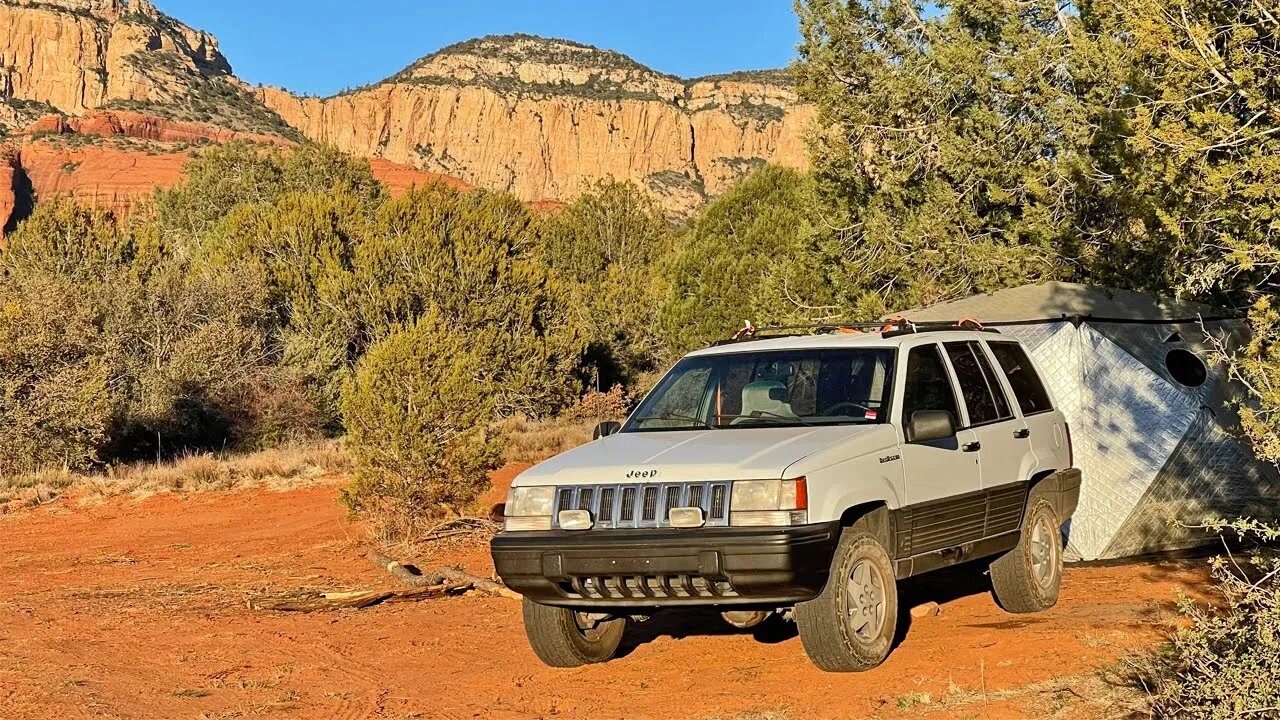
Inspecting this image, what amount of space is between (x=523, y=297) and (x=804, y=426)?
23.5 meters

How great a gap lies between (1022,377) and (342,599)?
218 inches

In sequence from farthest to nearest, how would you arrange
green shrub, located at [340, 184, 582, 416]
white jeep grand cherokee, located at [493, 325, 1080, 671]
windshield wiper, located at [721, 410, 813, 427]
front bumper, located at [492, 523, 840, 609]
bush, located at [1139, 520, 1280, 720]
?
green shrub, located at [340, 184, 582, 416]
windshield wiper, located at [721, 410, 813, 427]
white jeep grand cherokee, located at [493, 325, 1080, 671]
front bumper, located at [492, 523, 840, 609]
bush, located at [1139, 520, 1280, 720]

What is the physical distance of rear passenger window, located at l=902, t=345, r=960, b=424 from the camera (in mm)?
7473

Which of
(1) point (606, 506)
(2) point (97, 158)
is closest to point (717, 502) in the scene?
(1) point (606, 506)

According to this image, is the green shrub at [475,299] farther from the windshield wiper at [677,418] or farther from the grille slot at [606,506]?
the grille slot at [606,506]

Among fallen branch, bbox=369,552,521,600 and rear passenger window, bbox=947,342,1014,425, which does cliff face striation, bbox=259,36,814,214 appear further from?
rear passenger window, bbox=947,342,1014,425

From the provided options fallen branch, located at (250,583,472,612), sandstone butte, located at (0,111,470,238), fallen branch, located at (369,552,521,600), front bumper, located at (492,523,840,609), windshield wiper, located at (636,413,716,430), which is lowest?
fallen branch, located at (250,583,472,612)

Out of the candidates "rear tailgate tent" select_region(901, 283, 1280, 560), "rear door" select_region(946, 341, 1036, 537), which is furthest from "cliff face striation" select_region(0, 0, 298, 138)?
"rear door" select_region(946, 341, 1036, 537)

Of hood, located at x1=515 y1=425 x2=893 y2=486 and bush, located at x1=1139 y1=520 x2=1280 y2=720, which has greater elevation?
hood, located at x1=515 y1=425 x2=893 y2=486

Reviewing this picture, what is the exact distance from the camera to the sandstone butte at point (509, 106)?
12000 centimetres

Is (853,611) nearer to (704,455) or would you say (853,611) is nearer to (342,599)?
(704,455)

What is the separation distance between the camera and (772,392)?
7.52 meters

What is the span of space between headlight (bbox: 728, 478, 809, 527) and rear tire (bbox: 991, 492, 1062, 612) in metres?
2.61

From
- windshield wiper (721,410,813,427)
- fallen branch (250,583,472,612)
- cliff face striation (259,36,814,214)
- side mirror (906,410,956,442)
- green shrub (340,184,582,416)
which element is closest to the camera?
side mirror (906,410,956,442)
